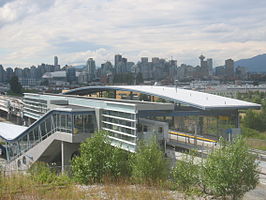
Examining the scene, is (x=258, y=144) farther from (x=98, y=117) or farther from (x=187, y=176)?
(x=187, y=176)

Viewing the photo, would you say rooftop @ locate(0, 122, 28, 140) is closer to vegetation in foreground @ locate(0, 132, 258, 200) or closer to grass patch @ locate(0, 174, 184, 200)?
vegetation in foreground @ locate(0, 132, 258, 200)

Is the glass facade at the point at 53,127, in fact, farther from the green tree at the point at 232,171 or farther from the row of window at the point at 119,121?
the green tree at the point at 232,171

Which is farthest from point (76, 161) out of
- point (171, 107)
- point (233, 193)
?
point (171, 107)

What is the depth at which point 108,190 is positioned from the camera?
1396cm

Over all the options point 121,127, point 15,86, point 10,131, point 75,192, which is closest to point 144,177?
point 75,192

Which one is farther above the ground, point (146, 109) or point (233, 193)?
point (146, 109)

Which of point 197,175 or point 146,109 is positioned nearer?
point 197,175

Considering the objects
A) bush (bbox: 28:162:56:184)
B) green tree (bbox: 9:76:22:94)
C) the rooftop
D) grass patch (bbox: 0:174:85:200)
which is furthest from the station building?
green tree (bbox: 9:76:22:94)

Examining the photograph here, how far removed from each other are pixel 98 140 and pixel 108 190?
5.07 metres

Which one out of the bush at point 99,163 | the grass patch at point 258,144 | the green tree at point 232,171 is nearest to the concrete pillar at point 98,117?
the bush at point 99,163

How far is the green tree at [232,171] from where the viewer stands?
1246 centimetres

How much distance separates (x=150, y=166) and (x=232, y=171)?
4.91 metres

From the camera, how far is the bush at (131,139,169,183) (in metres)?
16.3

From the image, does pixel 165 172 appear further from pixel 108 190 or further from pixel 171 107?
pixel 171 107
